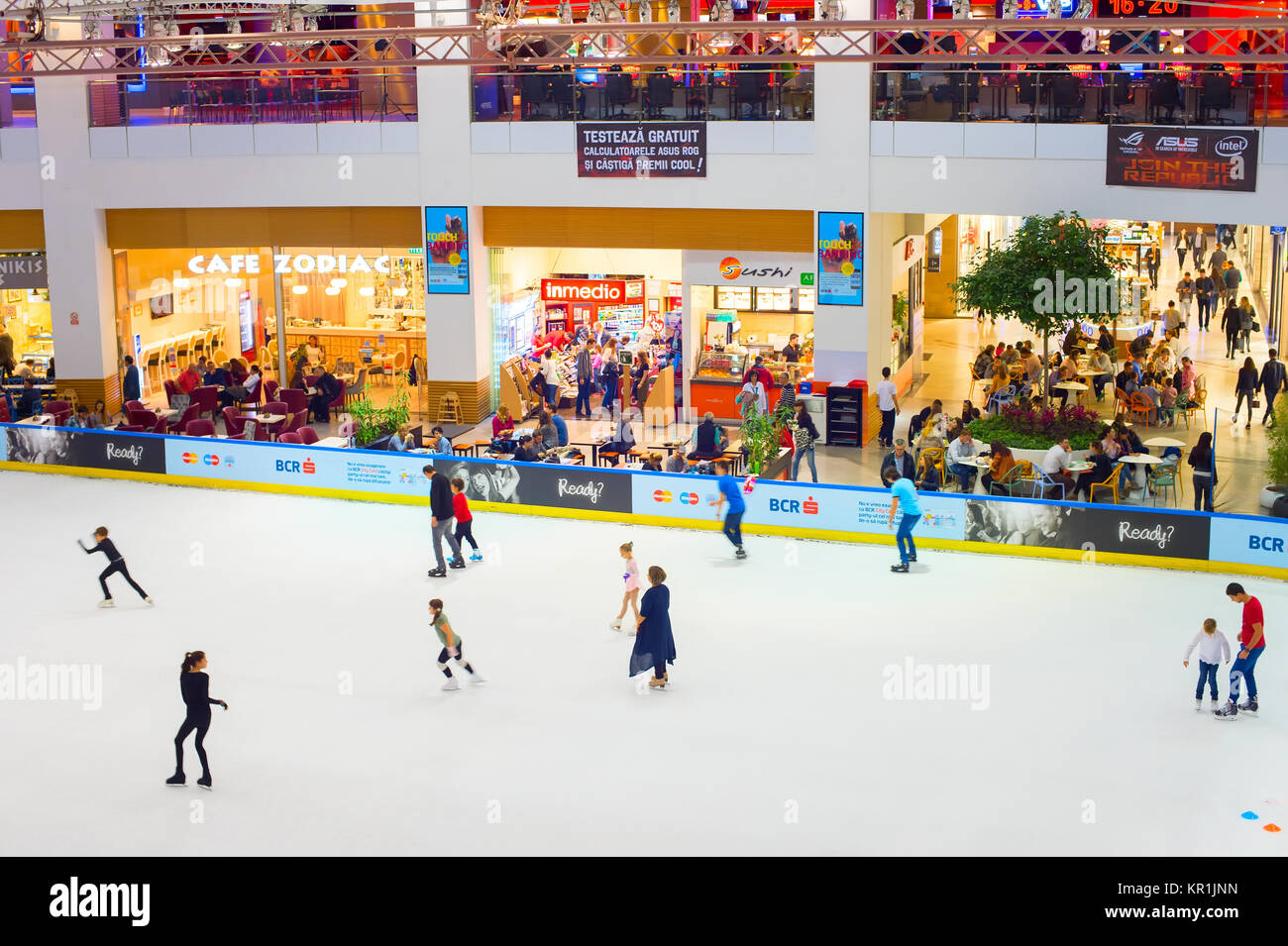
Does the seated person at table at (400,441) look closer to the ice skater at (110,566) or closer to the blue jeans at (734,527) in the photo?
the ice skater at (110,566)

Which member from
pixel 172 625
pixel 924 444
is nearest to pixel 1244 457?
pixel 924 444

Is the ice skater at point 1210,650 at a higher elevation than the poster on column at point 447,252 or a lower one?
lower

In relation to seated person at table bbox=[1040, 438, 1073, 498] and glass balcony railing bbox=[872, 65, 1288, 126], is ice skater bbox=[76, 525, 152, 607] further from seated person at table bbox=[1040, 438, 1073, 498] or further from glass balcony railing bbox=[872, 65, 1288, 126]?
glass balcony railing bbox=[872, 65, 1288, 126]

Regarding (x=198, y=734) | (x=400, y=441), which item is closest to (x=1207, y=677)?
(x=198, y=734)

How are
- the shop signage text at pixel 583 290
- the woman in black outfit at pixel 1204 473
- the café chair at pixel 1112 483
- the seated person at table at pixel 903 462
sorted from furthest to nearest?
the shop signage text at pixel 583 290 → the seated person at table at pixel 903 462 → the café chair at pixel 1112 483 → the woman in black outfit at pixel 1204 473

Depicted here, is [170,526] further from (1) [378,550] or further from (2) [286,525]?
(1) [378,550]

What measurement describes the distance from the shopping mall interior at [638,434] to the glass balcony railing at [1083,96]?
0.06 meters

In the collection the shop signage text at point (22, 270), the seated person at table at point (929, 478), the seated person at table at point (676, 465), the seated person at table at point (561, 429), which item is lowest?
the seated person at table at point (929, 478)

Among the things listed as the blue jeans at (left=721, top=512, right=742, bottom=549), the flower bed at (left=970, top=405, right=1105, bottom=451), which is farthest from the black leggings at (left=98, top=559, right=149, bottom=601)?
the flower bed at (left=970, top=405, right=1105, bottom=451)

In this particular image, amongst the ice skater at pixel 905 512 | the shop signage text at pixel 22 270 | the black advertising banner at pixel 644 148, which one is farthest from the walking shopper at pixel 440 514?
the shop signage text at pixel 22 270

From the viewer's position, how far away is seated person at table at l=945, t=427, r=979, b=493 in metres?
20.6

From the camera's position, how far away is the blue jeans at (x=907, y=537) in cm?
1825

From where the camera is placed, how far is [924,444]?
2188 centimetres
